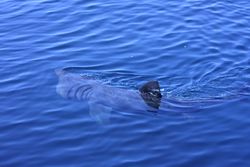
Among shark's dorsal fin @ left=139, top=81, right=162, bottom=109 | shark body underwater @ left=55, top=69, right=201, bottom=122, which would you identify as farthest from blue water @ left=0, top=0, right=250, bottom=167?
shark's dorsal fin @ left=139, top=81, right=162, bottom=109

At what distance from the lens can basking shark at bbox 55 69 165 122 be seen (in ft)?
40.9

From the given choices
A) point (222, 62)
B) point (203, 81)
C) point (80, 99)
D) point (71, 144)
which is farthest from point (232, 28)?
point (71, 144)

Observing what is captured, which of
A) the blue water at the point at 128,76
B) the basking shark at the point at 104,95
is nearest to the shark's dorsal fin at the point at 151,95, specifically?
the basking shark at the point at 104,95

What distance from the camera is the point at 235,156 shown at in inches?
419

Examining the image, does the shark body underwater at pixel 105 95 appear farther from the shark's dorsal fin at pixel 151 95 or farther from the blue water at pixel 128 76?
the blue water at pixel 128 76

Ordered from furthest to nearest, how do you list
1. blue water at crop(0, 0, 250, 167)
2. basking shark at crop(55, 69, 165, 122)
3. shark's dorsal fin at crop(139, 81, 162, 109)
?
1. basking shark at crop(55, 69, 165, 122)
2. shark's dorsal fin at crop(139, 81, 162, 109)
3. blue water at crop(0, 0, 250, 167)

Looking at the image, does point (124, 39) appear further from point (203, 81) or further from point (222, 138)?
point (222, 138)

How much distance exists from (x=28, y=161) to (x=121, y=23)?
810cm

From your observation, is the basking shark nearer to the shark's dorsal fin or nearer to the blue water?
the shark's dorsal fin

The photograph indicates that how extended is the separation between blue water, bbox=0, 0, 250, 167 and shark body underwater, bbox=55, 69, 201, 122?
245 mm

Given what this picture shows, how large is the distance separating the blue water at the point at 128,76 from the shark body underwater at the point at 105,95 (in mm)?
245

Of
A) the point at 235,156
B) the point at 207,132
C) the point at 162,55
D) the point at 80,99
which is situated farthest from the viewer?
the point at 162,55

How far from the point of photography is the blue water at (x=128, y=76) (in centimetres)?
1092

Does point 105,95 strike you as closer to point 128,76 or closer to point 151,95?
point 128,76
